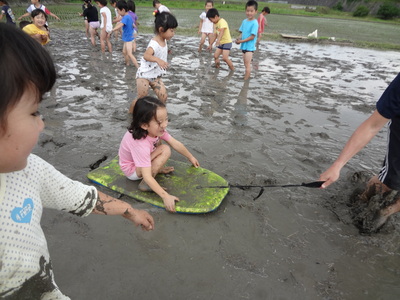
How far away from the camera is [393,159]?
90.7 inches

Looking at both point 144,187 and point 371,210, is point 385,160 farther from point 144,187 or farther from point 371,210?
point 144,187

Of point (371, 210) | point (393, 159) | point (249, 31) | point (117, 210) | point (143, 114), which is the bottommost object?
point (371, 210)

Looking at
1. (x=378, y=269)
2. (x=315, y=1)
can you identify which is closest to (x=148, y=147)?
(x=378, y=269)

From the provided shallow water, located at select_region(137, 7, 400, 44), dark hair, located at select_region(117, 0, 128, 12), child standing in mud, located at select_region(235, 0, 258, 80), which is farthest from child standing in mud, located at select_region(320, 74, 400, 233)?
shallow water, located at select_region(137, 7, 400, 44)

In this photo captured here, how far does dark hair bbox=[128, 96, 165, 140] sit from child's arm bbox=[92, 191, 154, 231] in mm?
1199

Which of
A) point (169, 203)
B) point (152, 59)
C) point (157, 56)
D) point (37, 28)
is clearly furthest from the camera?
point (37, 28)

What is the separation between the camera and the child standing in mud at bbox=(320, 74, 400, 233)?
6.23 ft

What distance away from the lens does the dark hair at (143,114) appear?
2434mm

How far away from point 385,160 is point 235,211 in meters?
1.42

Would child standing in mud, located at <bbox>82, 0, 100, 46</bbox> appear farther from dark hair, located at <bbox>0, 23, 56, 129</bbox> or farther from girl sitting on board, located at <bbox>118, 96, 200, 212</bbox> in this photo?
dark hair, located at <bbox>0, 23, 56, 129</bbox>

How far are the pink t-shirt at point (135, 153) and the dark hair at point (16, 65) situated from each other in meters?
1.73

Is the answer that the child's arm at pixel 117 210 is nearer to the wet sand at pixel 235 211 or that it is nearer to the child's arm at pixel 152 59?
the wet sand at pixel 235 211

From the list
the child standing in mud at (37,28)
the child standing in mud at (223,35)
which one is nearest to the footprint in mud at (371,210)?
the child standing in mud at (223,35)

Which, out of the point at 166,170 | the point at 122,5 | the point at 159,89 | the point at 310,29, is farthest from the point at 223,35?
the point at 310,29
